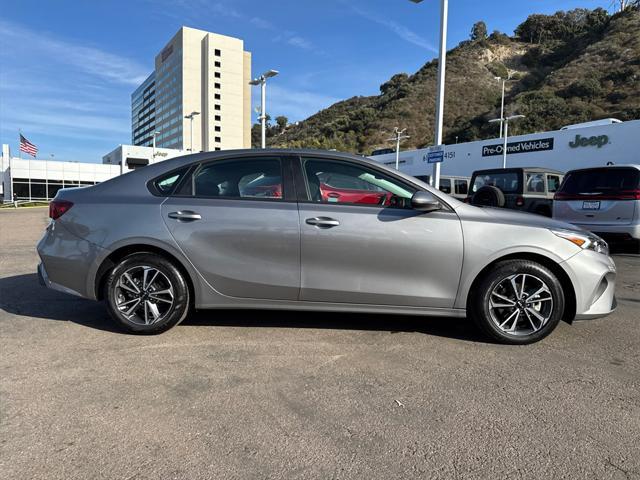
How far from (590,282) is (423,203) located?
1516 mm

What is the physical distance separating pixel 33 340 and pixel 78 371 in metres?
0.92

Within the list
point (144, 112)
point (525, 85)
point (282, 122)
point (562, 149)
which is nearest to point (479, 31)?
point (525, 85)

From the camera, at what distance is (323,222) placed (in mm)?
3805

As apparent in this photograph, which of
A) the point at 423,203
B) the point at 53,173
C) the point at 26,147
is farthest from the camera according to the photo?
the point at 53,173

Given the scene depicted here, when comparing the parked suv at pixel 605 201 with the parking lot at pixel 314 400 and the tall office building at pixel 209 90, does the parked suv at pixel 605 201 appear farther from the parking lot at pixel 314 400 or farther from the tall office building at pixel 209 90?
the tall office building at pixel 209 90

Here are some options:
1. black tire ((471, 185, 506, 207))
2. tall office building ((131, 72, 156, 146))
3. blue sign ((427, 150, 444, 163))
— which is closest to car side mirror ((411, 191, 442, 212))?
black tire ((471, 185, 506, 207))

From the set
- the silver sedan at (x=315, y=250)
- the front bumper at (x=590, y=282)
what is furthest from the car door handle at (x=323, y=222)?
the front bumper at (x=590, y=282)

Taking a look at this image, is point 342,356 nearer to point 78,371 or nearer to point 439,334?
point 439,334

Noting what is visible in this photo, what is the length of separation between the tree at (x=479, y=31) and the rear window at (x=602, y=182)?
97.1 meters

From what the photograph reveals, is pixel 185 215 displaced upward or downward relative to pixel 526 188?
downward

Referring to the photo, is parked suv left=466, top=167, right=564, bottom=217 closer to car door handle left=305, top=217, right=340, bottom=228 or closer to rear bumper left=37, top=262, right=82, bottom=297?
car door handle left=305, top=217, right=340, bottom=228

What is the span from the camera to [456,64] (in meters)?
82.2

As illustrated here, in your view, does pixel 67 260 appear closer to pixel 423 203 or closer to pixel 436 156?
pixel 423 203

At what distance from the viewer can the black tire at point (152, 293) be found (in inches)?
155
